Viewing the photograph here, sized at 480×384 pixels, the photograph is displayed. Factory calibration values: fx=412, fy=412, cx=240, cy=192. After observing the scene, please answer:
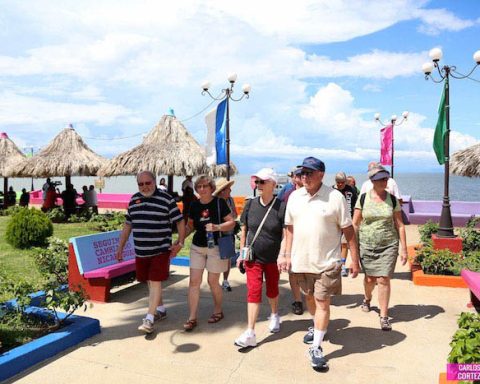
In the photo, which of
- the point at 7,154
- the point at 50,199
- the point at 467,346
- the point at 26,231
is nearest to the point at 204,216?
the point at 467,346

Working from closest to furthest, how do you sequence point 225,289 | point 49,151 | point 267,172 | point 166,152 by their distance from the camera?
point 267,172, point 225,289, point 166,152, point 49,151

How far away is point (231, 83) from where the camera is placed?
1048cm

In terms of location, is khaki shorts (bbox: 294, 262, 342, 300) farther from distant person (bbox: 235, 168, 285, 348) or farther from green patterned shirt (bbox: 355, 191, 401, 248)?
green patterned shirt (bbox: 355, 191, 401, 248)

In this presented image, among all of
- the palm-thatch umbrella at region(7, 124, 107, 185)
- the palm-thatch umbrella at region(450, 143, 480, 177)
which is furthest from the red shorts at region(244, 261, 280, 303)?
the palm-thatch umbrella at region(7, 124, 107, 185)

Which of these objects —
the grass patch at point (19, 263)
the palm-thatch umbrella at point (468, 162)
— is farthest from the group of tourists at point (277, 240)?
the palm-thatch umbrella at point (468, 162)

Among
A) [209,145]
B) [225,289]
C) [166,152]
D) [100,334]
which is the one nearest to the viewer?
[100,334]

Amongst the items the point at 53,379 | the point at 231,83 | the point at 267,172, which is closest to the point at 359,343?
the point at 267,172

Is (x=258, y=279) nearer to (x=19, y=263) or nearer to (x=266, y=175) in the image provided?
(x=266, y=175)

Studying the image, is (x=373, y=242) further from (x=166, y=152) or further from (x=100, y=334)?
(x=166, y=152)

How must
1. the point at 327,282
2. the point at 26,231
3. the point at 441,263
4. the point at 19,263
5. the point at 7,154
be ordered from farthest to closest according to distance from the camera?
the point at 7,154 < the point at 26,231 < the point at 19,263 < the point at 441,263 < the point at 327,282

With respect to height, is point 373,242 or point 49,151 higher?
point 49,151

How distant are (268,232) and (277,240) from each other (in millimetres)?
126

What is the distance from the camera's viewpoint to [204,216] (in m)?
4.41

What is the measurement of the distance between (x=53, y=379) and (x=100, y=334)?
3.17 ft
